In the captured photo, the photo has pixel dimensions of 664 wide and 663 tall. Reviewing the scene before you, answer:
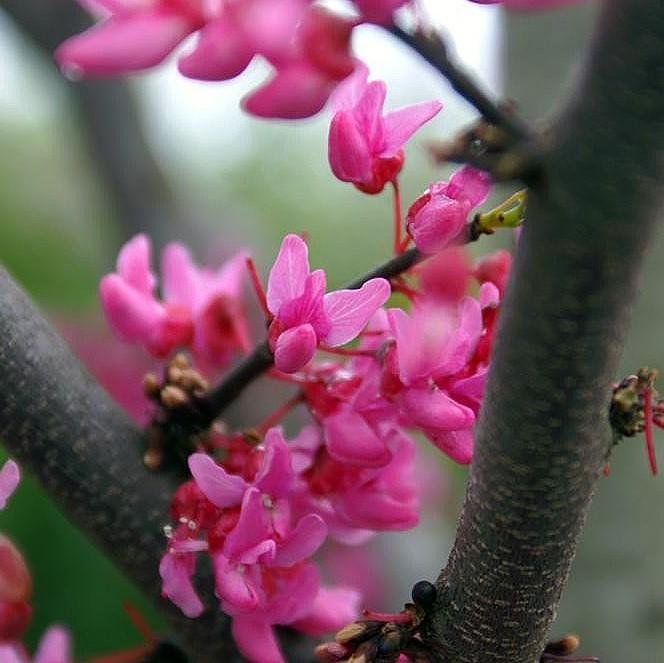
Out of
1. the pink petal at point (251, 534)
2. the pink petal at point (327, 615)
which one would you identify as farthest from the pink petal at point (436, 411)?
the pink petal at point (327, 615)

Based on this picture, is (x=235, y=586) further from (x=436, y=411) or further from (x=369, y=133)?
(x=369, y=133)

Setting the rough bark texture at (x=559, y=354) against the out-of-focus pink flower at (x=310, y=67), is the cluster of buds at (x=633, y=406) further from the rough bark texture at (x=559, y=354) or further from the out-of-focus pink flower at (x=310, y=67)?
the out-of-focus pink flower at (x=310, y=67)

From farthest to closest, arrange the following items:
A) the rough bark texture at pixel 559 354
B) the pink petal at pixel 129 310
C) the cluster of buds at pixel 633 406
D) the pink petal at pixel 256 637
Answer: the pink petal at pixel 129 310 → the pink petal at pixel 256 637 → the cluster of buds at pixel 633 406 → the rough bark texture at pixel 559 354

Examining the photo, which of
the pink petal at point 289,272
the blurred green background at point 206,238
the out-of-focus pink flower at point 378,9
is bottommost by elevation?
the blurred green background at point 206,238

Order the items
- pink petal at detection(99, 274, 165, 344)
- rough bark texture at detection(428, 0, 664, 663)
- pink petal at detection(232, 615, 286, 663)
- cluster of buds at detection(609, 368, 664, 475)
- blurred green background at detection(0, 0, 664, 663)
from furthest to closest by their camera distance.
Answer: blurred green background at detection(0, 0, 664, 663) → pink petal at detection(99, 274, 165, 344) → pink petal at detection(232, 615, 286, 663) → cluster of buds at detection(609, 368, 664, 475) → rough bark texture at detection(428, 0, 664, 663)

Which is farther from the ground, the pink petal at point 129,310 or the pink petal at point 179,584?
the pink petal at point 129,310

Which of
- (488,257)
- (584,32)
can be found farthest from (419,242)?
(584,32)

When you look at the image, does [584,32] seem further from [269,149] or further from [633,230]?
[269,149]

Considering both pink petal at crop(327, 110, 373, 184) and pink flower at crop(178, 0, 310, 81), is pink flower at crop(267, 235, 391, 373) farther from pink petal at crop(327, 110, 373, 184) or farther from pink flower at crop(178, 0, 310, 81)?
pink flower at crop(178, 0, 310, 81)

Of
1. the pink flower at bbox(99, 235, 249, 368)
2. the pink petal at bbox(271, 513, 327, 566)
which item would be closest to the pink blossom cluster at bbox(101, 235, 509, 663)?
the pink petal at bbox(271, 513, 327, 566)
